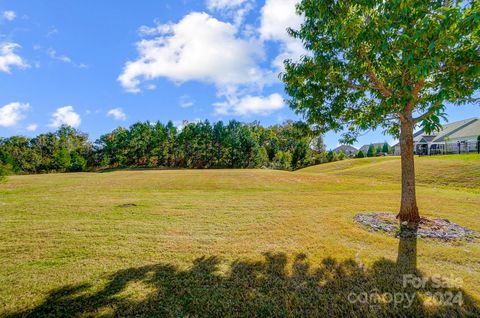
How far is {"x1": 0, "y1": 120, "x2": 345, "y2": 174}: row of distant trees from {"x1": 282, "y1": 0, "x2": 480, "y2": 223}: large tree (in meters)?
44.8

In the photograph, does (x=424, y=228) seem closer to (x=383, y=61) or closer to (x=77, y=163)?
(x=383, y=61)

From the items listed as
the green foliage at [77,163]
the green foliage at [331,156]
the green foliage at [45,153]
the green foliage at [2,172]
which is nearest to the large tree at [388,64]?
the green foliage at [2,172]

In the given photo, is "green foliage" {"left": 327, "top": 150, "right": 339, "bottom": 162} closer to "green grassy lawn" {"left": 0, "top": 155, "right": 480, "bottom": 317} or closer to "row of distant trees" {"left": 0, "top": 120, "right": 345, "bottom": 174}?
"row of distant trees" {"left": 0, "top": 120, "right": 345, "bottom": 174}

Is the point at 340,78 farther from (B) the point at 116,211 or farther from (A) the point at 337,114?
(B) the point at 116,211

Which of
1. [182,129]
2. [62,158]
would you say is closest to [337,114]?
[182,129]

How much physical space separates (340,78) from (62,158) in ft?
200

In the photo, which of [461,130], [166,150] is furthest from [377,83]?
[166,150]

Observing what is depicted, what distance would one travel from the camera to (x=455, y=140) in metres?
38.0

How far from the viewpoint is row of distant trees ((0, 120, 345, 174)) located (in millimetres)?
52094

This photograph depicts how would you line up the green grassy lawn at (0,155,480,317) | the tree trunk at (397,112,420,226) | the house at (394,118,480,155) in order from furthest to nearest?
the house at (394,118,480,155)
the tree trunk at (397,112,420,226)
the green grassy lawn at (0,155,480,317)

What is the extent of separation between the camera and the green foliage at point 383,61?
12.5ft

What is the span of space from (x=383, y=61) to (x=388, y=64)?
0.55 feet

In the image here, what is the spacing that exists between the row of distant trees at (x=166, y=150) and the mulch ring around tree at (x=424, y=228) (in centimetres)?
4424

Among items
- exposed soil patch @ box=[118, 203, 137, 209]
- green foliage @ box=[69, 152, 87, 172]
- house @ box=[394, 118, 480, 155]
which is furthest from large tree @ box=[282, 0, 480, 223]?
green foliage @ box=[69, 152, 87, 172]
